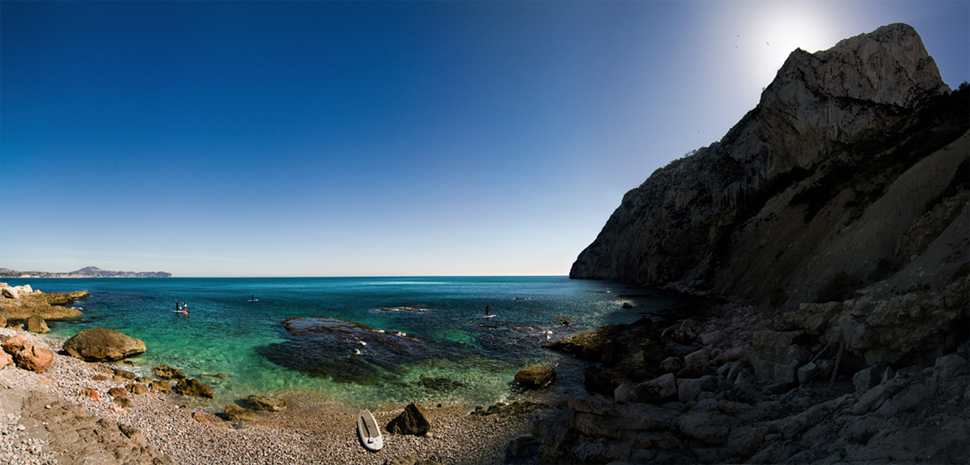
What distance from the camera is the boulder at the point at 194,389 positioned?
15.7 metres

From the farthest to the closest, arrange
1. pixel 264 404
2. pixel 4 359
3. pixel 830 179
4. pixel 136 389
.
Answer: pixel 830 179 < pixel 136 389 < pixel 264 404 < pixel 4 359

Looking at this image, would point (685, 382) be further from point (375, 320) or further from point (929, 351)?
point (375, 320)

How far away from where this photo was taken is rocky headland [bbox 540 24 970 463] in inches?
286

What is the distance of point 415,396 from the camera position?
54.0 ft

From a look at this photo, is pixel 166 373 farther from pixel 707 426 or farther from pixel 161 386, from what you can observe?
pixel 707 426

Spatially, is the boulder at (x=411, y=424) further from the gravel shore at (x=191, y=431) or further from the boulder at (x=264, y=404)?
the boulder at (x=264, y=404)

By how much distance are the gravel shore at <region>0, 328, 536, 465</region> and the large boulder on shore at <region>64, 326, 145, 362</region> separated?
438cm

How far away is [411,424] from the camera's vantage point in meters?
12.6

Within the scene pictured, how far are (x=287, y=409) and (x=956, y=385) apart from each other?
19239mm

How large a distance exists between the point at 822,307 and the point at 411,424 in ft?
49.8

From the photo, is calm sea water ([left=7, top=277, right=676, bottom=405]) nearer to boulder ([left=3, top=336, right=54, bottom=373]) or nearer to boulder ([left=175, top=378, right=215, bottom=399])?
boulder ([left=175, top=378, right=215, bottom=399])

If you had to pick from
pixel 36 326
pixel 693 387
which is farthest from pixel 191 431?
pixel 36 326

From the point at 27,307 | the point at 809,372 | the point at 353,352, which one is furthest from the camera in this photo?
the point at 27,307

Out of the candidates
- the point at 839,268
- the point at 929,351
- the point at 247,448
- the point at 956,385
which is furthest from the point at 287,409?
the point at 839,268
